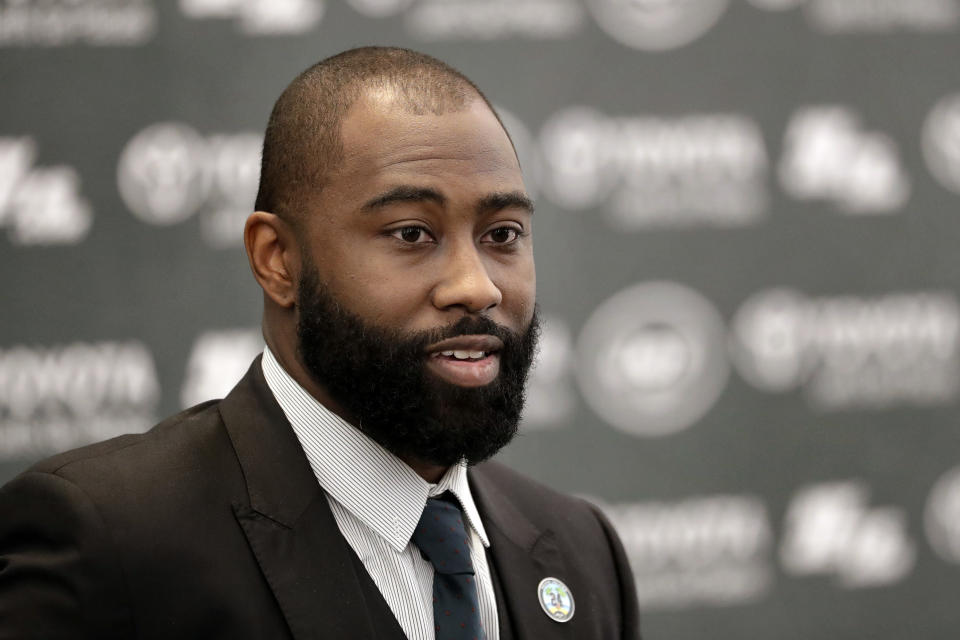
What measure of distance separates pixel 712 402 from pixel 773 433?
0.64 feet

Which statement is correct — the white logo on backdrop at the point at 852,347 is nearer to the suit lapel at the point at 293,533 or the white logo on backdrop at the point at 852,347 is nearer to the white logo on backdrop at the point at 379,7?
the white logo on backdrop at the point at 379,7

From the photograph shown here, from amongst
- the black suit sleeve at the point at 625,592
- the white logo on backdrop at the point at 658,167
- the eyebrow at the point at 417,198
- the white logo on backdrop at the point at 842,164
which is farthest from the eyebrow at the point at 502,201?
the white logo on backdrop at the point at 842,164

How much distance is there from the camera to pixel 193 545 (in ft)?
4.15

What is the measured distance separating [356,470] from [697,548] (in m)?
1.74

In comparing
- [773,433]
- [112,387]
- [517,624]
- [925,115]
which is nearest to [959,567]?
[773,433]

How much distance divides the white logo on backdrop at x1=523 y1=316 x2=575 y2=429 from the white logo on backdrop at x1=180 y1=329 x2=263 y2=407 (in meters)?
0.72

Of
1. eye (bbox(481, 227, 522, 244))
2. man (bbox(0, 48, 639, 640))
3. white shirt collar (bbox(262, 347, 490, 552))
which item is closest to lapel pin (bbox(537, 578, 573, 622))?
man (bbox(0, 48, 639, 640))

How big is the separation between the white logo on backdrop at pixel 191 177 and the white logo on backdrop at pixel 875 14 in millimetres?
1468

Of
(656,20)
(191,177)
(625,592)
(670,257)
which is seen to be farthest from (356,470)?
(656,20)

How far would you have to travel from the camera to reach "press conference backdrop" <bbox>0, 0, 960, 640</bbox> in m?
2.55

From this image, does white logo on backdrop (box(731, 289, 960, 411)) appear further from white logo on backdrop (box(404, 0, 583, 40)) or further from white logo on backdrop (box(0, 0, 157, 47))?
white logo on backdrop (box(0, 0, 157, 47))

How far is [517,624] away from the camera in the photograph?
4.86ft

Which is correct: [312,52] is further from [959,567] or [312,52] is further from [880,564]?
[959,567]

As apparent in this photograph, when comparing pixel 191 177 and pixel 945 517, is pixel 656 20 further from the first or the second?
Answer: pixel 945 517
